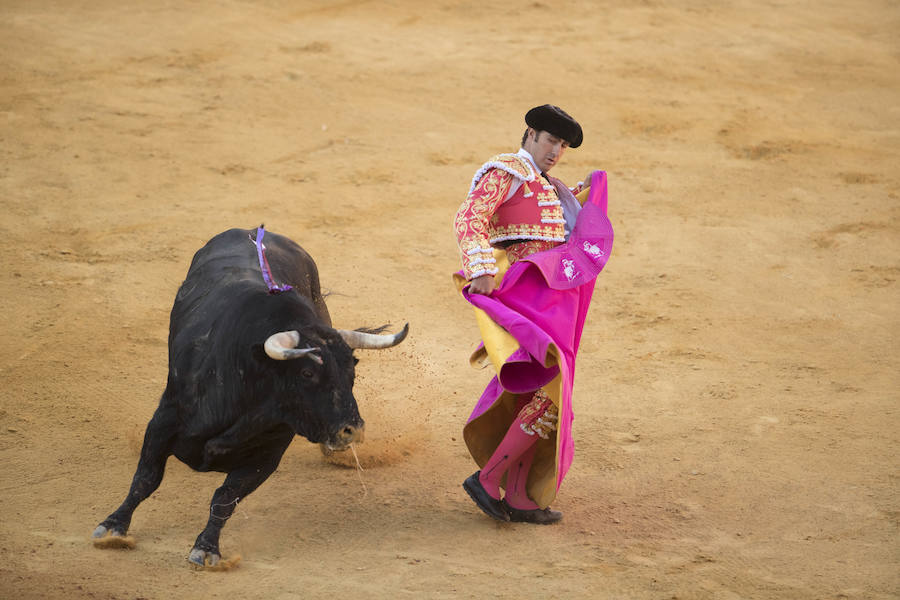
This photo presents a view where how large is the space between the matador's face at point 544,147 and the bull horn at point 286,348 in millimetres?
1226

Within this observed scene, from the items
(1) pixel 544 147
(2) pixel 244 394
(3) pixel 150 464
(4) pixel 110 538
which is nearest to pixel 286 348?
(2) pixel 244 394

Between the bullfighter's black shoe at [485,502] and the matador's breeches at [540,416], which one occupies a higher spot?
the matador's breeches at [540,416]

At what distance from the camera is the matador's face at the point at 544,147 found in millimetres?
4125

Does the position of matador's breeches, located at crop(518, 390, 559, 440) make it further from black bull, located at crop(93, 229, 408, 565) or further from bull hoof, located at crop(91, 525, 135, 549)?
bull hoof, located at crop(91, 525, 135, 549)

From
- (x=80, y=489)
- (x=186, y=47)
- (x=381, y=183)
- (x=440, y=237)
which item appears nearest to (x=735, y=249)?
(x=440, y=237)

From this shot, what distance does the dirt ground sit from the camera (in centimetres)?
406

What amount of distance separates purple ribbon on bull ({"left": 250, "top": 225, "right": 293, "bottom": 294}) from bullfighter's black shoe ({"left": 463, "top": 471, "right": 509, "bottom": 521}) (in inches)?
45.2

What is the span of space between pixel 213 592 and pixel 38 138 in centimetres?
614

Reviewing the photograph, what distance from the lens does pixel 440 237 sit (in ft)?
25.0

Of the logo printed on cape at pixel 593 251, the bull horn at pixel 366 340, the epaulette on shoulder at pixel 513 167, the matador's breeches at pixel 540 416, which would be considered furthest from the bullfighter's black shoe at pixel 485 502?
the epaulette on shoulder at pixel 513 167

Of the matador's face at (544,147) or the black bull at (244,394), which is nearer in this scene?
the black bull at (244,394)

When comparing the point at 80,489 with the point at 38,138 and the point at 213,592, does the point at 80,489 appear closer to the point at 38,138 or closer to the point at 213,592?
the point at 213,592

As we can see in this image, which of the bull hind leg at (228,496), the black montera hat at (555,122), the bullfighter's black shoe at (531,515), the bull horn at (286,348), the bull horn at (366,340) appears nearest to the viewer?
the bull horn at (286,348)

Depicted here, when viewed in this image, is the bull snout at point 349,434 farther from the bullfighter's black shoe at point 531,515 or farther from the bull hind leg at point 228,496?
the bullfighter's black shoe at point 531,515
